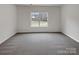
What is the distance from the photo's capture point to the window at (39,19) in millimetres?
7867

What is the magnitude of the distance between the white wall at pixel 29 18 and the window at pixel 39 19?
9.1 inches

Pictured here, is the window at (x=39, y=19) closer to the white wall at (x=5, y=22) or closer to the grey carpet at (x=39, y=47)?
the white wall at (x=5, y=22)

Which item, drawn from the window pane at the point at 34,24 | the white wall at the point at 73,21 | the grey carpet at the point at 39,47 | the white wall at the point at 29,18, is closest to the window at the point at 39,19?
the window pane at the point at 34,24

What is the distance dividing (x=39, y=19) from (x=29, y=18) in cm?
70

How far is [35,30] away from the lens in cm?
785

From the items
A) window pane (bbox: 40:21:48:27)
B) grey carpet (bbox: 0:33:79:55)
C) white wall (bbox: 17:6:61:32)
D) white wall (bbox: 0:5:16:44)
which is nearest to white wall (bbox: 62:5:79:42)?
grey carpet (bbox: 0:33:79:55)

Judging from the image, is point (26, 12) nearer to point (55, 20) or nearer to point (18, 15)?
point (18, 15)

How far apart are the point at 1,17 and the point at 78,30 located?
300 cm

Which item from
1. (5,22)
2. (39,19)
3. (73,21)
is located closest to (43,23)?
(39,19)

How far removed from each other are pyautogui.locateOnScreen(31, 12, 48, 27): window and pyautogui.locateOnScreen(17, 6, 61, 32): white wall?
9.1 inches

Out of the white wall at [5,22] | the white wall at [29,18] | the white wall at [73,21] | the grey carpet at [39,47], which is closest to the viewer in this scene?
the grey carpet at [39,47]

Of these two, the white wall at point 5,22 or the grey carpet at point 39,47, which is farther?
the white wall at point 5,22

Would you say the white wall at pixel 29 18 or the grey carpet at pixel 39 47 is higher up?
the white wall at pixel 29 18
